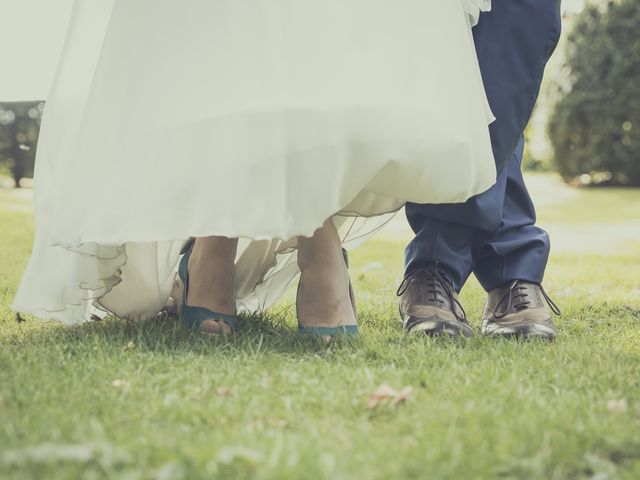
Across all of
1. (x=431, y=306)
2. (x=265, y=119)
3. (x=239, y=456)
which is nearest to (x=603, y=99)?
(x=431, y=306)

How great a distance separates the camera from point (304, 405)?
1248mm

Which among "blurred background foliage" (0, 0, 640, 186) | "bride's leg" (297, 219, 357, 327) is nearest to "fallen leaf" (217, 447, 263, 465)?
"bride's leg" (297, 219, 357, 327)

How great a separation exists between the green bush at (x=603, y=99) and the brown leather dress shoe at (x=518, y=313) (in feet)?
32.1

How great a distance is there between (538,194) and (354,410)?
1014 cm

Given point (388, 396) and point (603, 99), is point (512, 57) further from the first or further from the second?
point (603, 99)

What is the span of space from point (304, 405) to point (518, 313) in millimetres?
867

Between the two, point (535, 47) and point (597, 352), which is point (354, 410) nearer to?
point (597, 352)

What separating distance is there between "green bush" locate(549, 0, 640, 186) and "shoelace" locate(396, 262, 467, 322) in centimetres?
986

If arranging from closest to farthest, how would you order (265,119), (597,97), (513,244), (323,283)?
(265,119) → (323,283) → (513,244) → (597,97)

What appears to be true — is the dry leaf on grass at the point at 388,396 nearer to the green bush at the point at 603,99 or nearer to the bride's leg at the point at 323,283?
the bride's leg at the point at 323,283

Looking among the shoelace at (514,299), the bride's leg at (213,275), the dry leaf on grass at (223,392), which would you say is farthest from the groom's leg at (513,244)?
the dry leaf on grass at (223,392)

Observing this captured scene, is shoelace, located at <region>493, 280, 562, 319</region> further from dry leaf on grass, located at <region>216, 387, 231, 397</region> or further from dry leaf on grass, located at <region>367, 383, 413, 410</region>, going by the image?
dry leaf on grass, located at <region>216, 387, 231, 397</region>

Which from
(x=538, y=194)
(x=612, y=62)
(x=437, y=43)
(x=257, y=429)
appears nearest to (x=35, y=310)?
(x=257, y=429)

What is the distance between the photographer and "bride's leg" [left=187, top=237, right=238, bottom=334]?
A: 1844 millimetres
